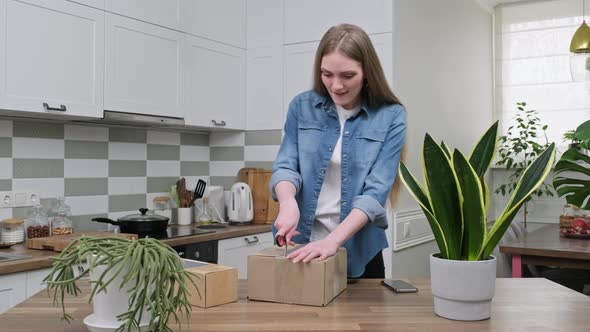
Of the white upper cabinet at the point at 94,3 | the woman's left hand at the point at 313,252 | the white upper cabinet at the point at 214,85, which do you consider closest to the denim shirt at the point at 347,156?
the woman's left hand at the point at 313,252

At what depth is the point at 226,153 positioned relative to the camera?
393cm

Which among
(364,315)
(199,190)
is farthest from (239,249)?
(364,315)

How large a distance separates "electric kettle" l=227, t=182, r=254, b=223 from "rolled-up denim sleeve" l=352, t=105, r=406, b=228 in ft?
6.40

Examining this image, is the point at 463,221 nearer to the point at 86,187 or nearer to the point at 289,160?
the point at 289,160

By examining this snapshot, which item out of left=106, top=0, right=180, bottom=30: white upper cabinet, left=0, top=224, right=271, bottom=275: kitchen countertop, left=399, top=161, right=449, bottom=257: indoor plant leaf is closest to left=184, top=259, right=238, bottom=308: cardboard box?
left=0, top=224, right=271, bottom=275: kitchen countertop

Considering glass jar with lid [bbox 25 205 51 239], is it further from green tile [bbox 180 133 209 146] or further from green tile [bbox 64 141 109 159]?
green tile [bbox 180 133 209 146]

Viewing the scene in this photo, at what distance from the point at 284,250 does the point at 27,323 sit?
61 centimetres

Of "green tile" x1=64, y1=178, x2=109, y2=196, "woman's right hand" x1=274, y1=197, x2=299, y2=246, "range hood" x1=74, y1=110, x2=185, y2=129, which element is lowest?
"woman's right hand" x1=274, y1=197, x2=299, y2=246

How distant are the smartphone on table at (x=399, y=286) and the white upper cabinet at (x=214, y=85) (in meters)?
2.14

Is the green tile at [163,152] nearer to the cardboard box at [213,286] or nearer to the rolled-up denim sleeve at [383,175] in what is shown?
the rolled-up denim sleeve at [383,175]

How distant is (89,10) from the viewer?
2.72 meters

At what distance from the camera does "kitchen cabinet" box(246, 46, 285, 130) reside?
370cm

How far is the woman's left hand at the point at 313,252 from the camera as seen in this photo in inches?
51.8

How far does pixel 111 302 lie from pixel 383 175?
881 mm
